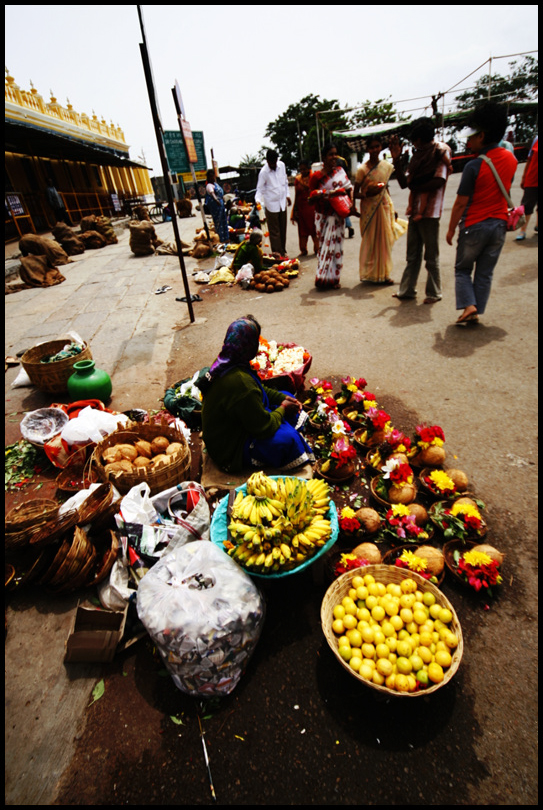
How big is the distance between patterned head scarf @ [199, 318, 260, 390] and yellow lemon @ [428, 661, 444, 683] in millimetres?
2178

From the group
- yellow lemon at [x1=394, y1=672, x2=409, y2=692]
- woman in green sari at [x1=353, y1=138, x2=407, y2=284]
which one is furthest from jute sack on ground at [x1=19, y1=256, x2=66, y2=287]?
yellow lemon at [x1=394, y1=672, x2=409, y2=692]

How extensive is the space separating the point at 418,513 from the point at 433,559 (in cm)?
38

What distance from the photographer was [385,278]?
25.9 ft

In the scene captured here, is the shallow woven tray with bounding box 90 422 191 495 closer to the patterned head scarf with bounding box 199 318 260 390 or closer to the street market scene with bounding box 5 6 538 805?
the street market scene with bounding box 5 6 538 805

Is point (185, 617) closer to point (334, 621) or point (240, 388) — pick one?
point (334, 621)

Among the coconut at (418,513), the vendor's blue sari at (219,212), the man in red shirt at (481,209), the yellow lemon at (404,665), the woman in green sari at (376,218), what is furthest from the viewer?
the vendor's blue sari at (219,212)

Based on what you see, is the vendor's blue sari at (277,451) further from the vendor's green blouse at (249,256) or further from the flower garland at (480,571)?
the vendor's green blouse at (249,256)

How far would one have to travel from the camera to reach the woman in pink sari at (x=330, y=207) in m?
7.00

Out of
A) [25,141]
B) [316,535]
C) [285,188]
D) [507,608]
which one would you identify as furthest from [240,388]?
[25,141]

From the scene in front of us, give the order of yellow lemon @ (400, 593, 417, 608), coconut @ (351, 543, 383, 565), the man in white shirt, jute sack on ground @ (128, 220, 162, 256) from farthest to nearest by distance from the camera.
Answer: jute sack on ground @ (128, 220, 162, 256), the man in white shirt, coconut @ (351, 543, 383, 565), yellow lemon @ (400, 593, 417, 608)

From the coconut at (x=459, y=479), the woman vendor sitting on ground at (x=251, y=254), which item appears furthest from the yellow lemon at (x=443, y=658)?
the woman vendor sitting on ground at (x=251, y=254)

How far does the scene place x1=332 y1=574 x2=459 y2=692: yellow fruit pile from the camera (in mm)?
2072

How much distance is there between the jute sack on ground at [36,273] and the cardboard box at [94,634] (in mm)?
11595

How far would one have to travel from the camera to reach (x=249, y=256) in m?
9.17
